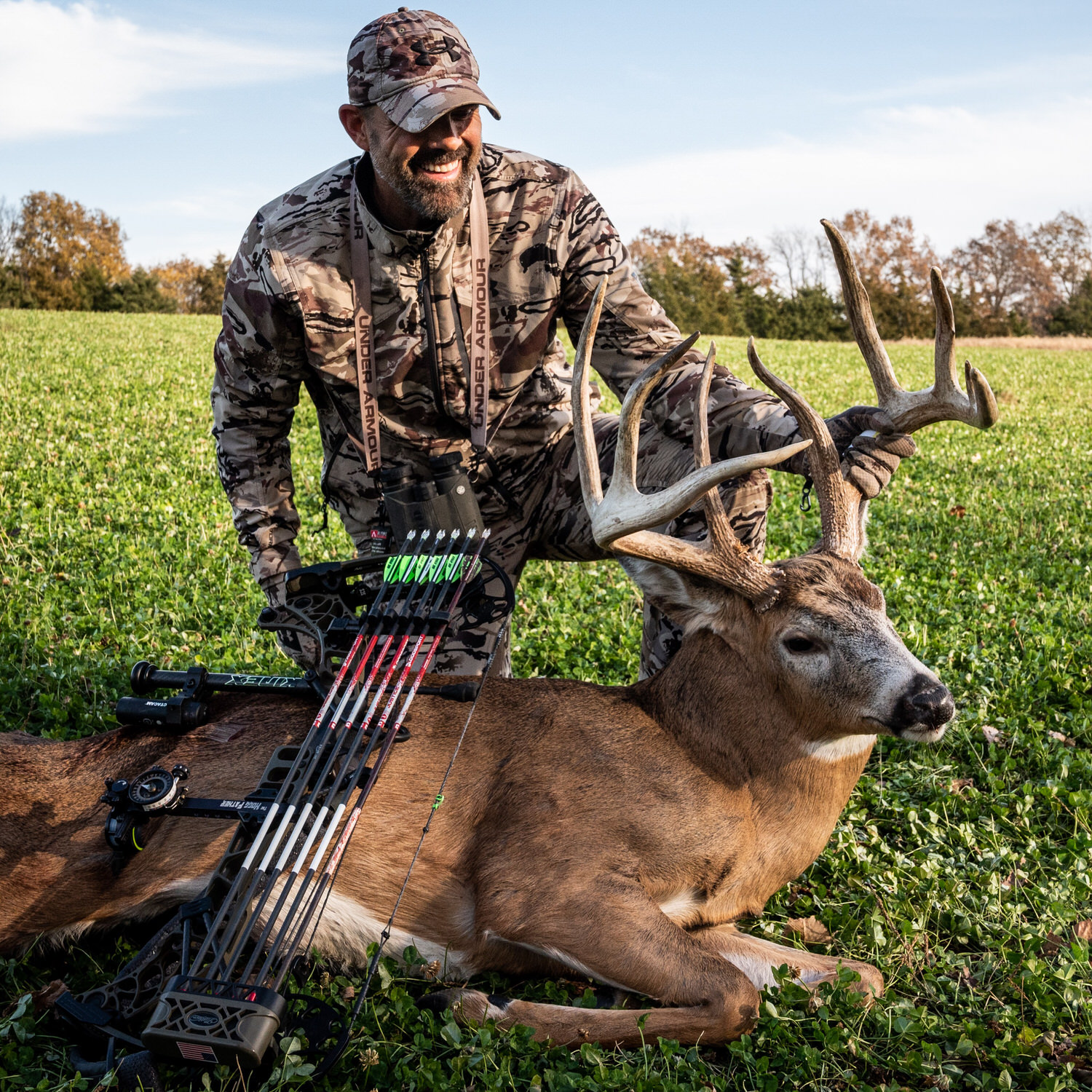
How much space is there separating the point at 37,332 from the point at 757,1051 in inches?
996

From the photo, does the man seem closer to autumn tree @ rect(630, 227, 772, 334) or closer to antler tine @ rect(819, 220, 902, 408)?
antler tine @ rect(819, 220, 902, 408)

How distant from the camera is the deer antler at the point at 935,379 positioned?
3.87 meters

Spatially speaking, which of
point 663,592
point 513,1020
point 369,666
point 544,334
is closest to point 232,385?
point 544,334

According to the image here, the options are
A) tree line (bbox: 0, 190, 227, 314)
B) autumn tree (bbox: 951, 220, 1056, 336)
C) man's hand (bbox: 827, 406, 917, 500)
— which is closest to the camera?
man's hand (bbox: 827, 406, 917, 500)

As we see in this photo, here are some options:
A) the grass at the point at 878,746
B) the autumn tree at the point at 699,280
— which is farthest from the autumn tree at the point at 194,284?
the grass at the point at 878,746

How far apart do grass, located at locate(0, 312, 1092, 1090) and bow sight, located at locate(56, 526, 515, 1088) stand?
0.70ft

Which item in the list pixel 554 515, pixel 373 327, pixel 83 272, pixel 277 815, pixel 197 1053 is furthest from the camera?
pixel 83 272

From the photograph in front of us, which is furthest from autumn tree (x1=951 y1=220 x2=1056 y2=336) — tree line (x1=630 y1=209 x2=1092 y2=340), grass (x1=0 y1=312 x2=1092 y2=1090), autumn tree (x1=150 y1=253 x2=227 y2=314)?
grass (x1=0 y1=312 x2=1092 y2=1090)

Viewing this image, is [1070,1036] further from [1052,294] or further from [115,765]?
[1052,294]

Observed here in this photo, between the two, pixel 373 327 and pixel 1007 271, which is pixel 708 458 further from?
pixel 1007 271

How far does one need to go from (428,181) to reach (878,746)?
10.2 feet

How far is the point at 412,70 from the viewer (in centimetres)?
440

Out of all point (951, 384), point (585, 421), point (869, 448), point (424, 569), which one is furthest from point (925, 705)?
point (424, 569)

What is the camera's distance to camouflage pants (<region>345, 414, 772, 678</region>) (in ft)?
16.4
